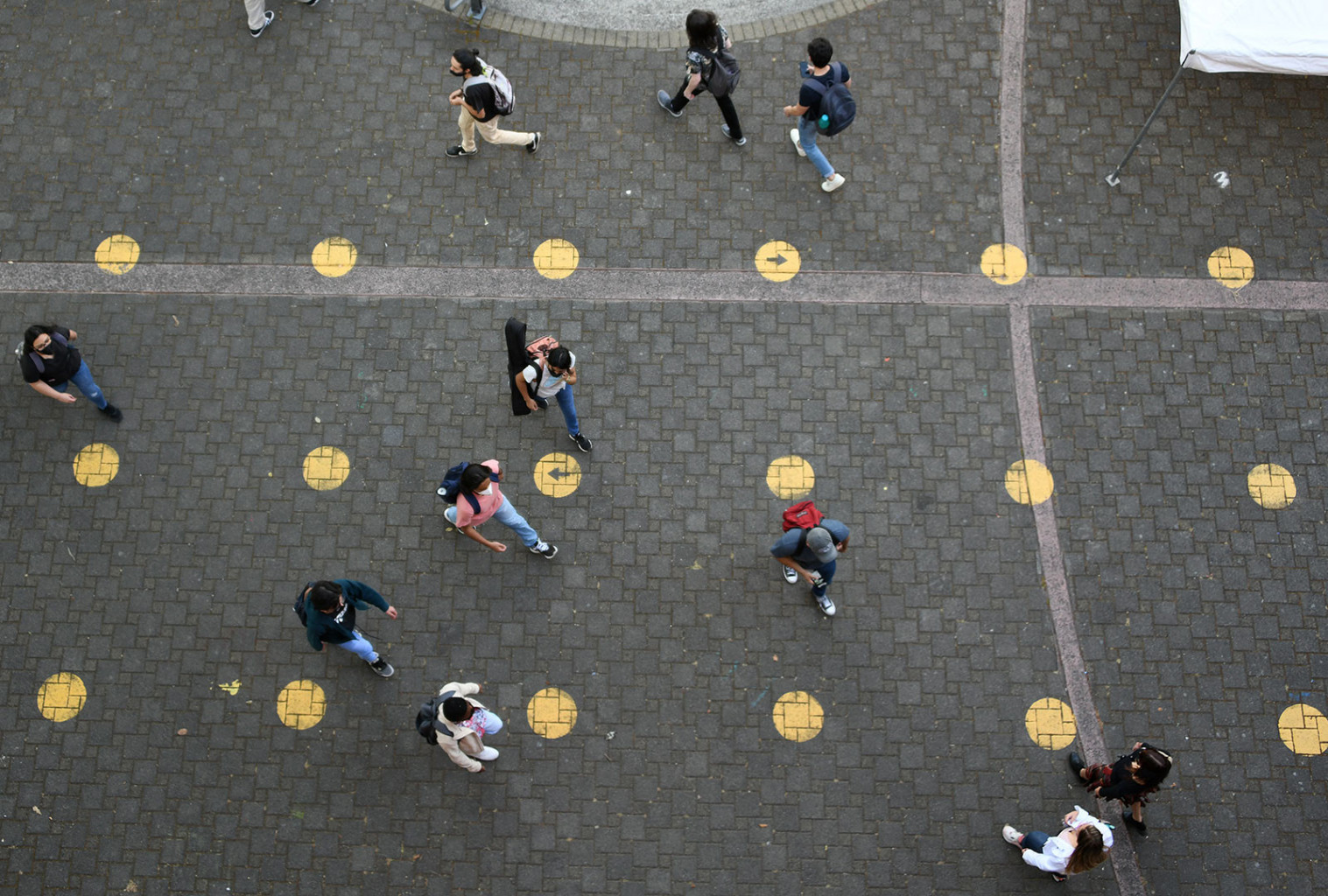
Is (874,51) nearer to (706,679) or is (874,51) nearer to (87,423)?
(706,679)

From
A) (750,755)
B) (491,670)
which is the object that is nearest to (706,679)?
(750,755)

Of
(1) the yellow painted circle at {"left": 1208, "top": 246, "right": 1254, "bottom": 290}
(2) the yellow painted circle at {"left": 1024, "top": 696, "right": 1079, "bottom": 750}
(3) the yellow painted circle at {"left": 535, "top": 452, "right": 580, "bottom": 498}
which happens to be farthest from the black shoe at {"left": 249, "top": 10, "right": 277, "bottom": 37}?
(2) the yellow painted circle at {"left": 1024, "top": 696, "right": 1079, "bottom": 750}

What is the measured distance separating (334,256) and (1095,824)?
758cm

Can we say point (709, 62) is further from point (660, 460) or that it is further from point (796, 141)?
point (660, 460)

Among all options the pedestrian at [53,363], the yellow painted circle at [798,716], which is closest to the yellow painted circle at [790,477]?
the yellow painted circle at [798,716]

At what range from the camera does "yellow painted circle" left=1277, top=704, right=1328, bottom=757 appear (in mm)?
7734

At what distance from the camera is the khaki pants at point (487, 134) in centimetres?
873

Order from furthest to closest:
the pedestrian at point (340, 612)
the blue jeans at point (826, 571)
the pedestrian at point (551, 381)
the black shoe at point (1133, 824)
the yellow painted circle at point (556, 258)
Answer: the yellow painted circle at point (556, 258)
the black shoe at point (1133, 824)
the pedestrian at point (551, 381)
the blue jeans at point (826, 571)
the pedestrian at point (340, 612)

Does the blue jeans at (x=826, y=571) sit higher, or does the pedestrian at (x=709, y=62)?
the pedestrian at (x=709, y=62)

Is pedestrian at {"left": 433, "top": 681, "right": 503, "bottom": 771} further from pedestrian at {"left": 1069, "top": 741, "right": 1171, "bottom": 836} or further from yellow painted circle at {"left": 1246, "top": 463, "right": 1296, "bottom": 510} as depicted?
yellow painted circle at {"left": 1246, "top": 463, "right": 1296, "bottom": 510}

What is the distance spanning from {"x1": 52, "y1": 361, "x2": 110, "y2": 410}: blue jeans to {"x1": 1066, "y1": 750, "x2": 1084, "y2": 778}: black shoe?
830 centimetres

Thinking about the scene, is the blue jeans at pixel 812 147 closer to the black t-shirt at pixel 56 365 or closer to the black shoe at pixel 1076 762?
the black shoe at pixel 1076 762

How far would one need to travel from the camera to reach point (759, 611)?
26.5ft

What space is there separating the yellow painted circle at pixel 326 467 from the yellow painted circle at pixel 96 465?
5.30 ft
